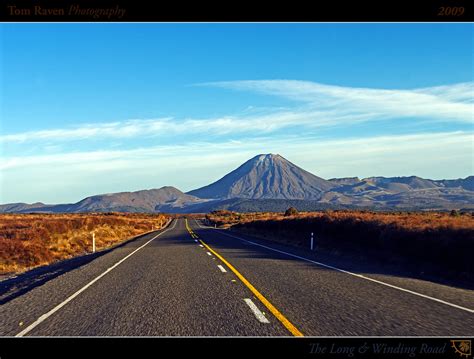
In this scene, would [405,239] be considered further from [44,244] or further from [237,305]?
[44,244]

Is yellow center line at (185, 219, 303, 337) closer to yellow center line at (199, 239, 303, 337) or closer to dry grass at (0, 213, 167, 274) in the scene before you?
yellow center line at (199, 239, 303, 337)

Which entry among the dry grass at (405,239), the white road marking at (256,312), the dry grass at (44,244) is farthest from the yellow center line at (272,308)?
the dry grass at (44,244)

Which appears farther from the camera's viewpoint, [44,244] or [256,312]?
[44,244]

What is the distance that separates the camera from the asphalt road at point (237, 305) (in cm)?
773

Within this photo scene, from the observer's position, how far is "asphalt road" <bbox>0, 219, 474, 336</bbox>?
25.3ft

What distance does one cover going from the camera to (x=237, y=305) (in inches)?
380

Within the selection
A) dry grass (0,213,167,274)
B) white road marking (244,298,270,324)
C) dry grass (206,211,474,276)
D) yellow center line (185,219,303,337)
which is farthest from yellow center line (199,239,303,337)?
dry grass (0,213,167,274)

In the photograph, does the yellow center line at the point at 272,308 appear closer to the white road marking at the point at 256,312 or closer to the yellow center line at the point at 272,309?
the yellow center line at the point at 272,309

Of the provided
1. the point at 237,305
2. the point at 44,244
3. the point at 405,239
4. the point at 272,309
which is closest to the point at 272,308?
the point at 272,309
